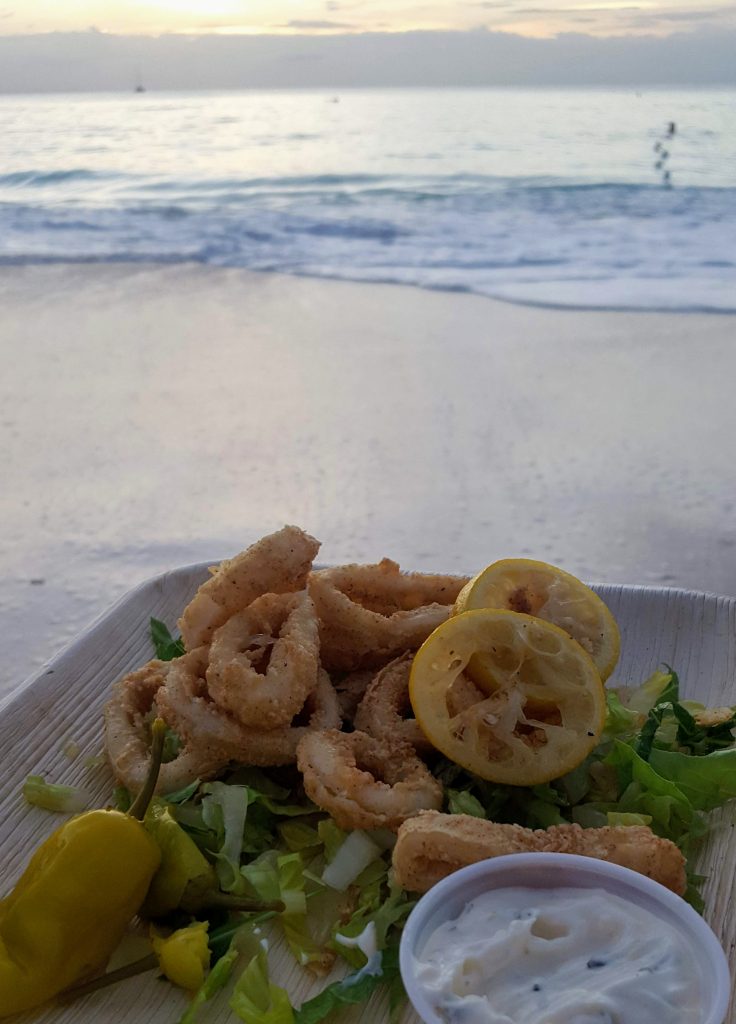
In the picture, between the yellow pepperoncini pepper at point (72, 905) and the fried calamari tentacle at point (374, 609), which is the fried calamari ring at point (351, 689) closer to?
the fried calamari tentacle at point (374, 609)

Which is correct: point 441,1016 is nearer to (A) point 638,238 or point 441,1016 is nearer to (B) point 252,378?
(B) point 252,378

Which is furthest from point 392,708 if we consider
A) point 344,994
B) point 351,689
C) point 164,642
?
point 164,642

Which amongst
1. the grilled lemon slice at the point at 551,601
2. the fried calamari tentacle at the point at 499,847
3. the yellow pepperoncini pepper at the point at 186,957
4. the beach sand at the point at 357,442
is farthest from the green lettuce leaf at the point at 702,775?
the beach sand at the point at 357,442

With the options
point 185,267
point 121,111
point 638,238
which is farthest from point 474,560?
point 121,111

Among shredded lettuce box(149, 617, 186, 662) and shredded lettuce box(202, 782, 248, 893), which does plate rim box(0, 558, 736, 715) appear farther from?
shredded lettuce box(202, 782, 248, 893)

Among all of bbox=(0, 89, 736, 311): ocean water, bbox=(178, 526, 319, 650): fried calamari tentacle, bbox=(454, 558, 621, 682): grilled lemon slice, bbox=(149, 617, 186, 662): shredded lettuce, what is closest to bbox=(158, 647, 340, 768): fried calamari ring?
bbox=(178, 526, 319, 650): fried calamari tentacle

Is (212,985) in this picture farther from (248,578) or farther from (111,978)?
(248,578)
